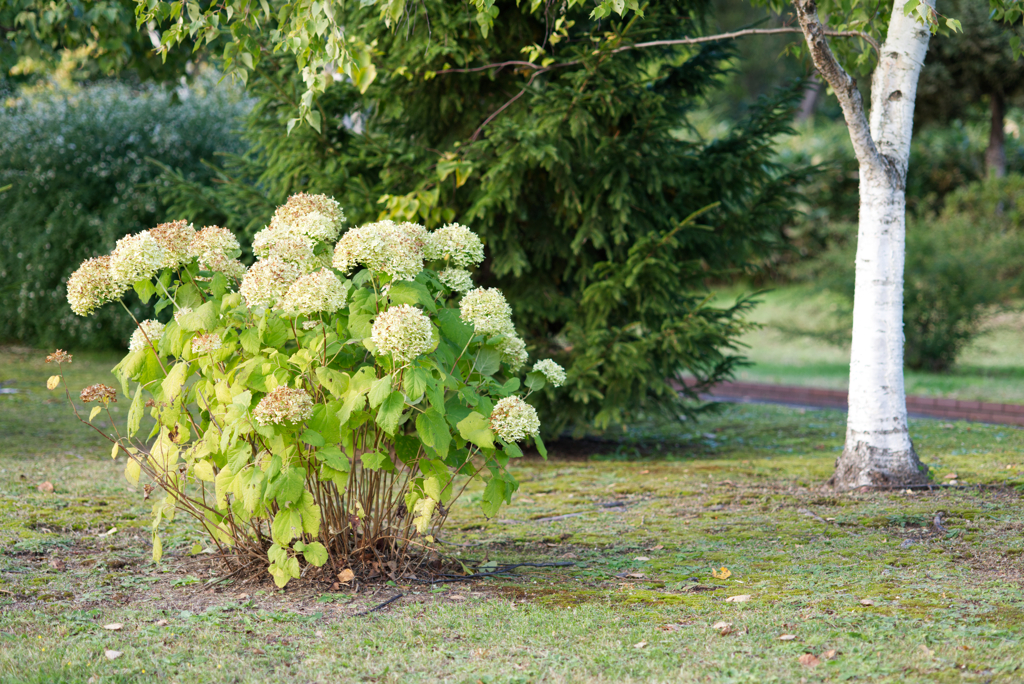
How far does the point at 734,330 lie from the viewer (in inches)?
222

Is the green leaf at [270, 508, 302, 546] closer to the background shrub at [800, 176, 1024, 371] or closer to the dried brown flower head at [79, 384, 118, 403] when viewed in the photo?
the dried brown flower head at [79, 384, 118, 403]

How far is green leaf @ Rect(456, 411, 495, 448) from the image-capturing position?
2941 mm

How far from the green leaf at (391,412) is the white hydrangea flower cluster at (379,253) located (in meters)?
0.44

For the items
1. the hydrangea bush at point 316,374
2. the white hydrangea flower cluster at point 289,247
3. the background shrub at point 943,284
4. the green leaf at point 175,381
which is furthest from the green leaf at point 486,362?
the background shrub at point 943,284

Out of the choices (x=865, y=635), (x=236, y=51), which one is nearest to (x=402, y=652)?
(x=865, y=635)

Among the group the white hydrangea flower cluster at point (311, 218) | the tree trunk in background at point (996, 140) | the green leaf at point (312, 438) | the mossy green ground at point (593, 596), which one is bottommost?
the mossy green ground at point (593, 596)

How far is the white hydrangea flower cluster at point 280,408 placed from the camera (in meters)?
2.77

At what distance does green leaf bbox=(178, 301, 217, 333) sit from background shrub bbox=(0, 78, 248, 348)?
1015 centimetres

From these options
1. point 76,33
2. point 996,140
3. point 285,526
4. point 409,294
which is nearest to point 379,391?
point 409,294

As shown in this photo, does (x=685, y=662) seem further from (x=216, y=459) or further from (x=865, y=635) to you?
(x=216, y=459)

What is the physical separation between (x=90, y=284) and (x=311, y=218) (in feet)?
2.75

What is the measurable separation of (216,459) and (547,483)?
281 cm

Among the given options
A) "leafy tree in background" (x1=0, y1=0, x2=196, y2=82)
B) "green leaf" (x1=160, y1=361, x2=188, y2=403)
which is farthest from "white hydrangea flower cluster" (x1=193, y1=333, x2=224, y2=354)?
"leafy tree in background" (x1=0, y1=0, x2=196, y2=82)

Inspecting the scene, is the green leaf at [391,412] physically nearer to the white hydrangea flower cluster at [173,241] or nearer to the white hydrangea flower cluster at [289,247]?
the white hydrangea flower cluster at [289,247]
